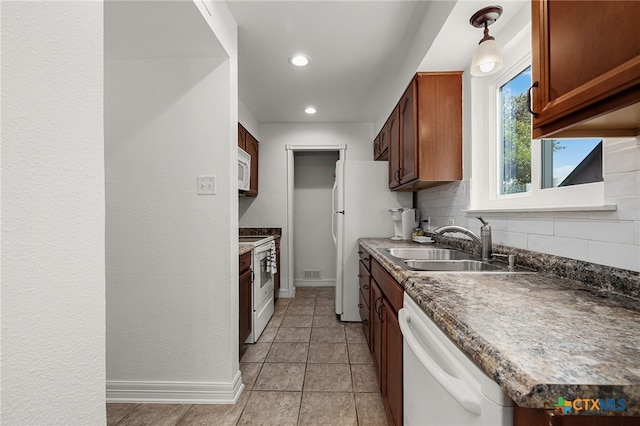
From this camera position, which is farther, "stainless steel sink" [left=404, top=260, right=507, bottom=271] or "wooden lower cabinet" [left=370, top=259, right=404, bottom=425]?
"stainless steel sink" [left=404, top=260, right=507, bottom=271]

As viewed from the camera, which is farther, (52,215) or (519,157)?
(519,157)

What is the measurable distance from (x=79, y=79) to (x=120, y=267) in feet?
5.00

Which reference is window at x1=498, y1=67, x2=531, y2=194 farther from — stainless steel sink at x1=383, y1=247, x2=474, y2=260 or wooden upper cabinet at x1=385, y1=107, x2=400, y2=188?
wooden upper cabinet at x1=385, y1=107, x2=400, y2=188

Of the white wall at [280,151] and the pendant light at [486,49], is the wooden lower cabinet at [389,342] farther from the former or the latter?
the white wall at [280,151]

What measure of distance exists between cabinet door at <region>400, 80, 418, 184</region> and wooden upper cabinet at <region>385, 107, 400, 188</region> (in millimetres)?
100

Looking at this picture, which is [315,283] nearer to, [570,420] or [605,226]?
[605,226]

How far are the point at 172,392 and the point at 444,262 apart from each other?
1.79 m

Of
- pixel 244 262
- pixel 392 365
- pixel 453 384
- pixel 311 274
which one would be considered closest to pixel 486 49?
pixel 453 384

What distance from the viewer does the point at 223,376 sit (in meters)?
1.75

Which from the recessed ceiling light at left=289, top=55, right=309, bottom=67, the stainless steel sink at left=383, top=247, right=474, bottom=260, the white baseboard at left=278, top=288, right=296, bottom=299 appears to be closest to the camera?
the stainless steel sink at left=383, top=247, right=474, bottom=260

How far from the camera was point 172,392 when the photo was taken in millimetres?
1749

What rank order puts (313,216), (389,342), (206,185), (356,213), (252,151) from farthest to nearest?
(313,216) → (252,151) → (356,213) → (206,185) → (389,342)

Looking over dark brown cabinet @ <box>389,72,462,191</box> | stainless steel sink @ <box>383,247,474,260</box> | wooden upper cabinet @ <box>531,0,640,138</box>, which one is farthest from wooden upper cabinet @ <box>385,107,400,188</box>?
wooden upper cabinet @ <box>531,0,640,138</box>

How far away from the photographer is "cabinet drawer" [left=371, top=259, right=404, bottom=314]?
1219 millimetres
